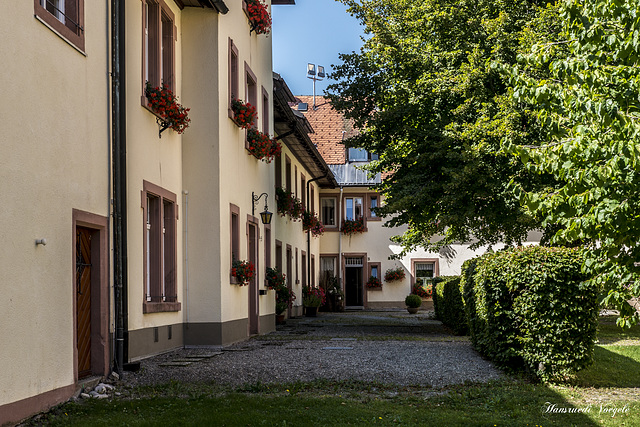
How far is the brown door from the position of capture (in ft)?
29.1

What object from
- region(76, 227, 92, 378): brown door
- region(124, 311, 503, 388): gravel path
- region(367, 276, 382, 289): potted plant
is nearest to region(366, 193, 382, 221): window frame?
region(367, 276, 382, 289): potted plant

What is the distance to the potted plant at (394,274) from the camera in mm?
36469

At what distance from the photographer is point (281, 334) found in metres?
17.8

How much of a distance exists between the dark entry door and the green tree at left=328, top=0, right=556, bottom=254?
52.7 feet

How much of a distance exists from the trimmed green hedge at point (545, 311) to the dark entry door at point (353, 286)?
27.3 meters

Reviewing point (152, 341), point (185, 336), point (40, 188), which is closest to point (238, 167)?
point (185, 336)

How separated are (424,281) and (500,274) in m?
27.0

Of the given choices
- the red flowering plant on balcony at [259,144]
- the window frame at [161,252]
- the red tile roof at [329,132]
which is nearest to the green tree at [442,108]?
the red flowering plant on balcony at [259,144]

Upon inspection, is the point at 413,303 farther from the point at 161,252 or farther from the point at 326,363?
the point at 326,363

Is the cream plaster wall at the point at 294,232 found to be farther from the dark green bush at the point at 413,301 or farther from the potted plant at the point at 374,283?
the potted plant at the point at 374,283

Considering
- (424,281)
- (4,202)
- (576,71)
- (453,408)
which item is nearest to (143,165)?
(4,202)

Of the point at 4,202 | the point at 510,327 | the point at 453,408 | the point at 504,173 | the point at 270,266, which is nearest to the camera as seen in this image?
the point at 4,202

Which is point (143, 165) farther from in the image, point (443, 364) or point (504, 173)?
point (504, 173)

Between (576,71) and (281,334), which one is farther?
(281,334)
